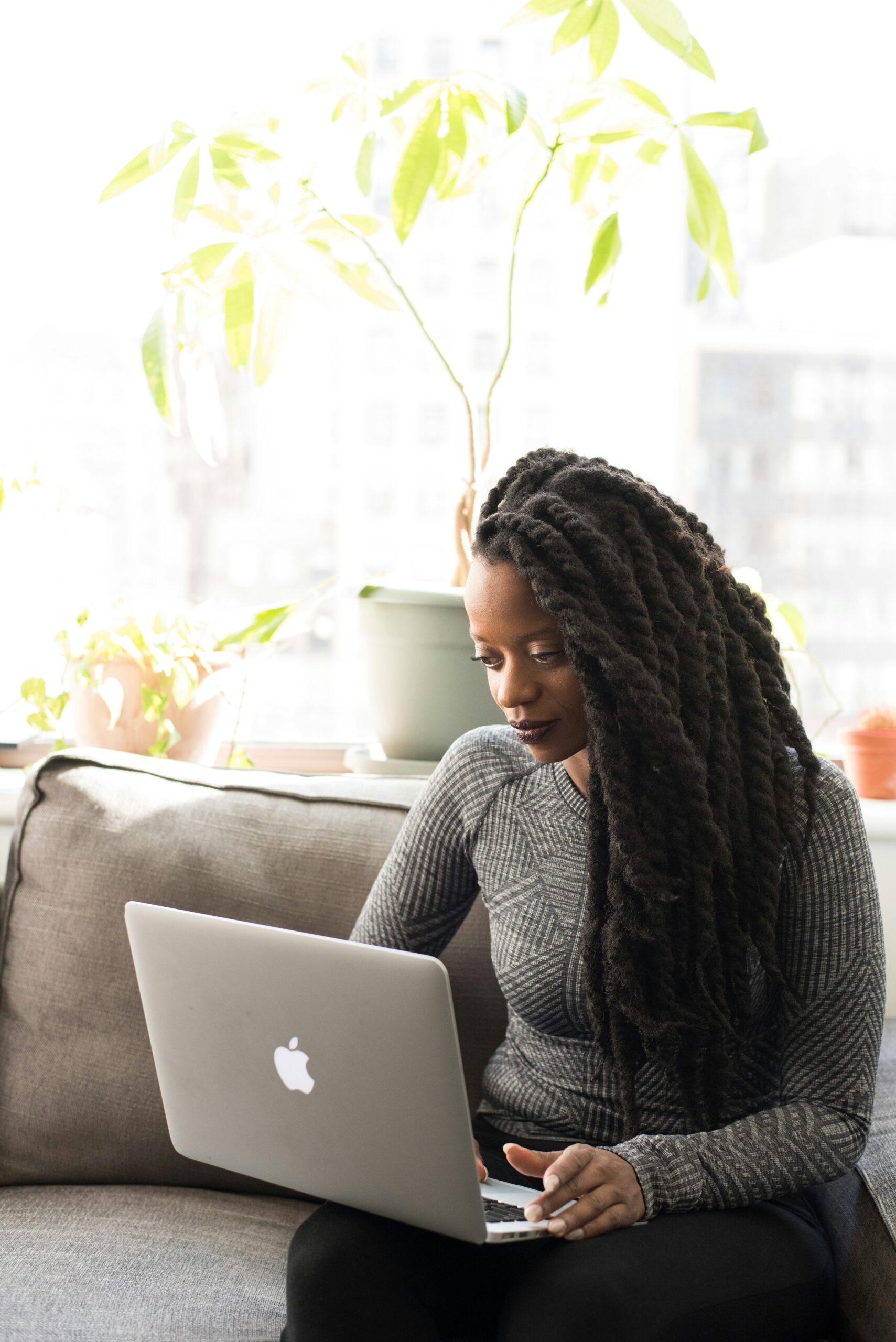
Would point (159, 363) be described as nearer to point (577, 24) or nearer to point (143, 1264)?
point (577, 24)

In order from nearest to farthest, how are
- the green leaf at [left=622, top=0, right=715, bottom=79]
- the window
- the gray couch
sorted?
the gray couch
the green leaf at [left=622, top=0, right=715, bottom=79]
the window

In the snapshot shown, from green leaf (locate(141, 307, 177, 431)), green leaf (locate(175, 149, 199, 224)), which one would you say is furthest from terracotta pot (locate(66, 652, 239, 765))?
green leaf (locate(175, 149, 199, 224))

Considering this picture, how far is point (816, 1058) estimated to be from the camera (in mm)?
983

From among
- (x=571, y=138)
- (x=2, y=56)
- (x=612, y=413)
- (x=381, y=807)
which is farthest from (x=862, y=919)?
(x=2, y=56)

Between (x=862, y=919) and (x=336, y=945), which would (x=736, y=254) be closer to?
(x=862, y=919)

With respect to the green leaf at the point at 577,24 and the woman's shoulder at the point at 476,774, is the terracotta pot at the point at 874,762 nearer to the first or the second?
the woman's shoulder at the point at 476,774

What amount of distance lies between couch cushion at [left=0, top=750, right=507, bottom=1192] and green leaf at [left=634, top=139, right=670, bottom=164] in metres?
0.89

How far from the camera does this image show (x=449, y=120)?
1.40 meters

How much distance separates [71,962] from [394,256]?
126cm

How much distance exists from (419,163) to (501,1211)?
1154mm

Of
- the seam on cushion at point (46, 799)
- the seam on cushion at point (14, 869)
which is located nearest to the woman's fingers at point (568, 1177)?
the seam on cushion at point (46, 799)

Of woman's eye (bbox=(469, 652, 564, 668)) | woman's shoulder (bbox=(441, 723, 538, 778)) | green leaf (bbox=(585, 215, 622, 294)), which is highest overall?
green leaf (bbox=(585, 215, 622, 294))

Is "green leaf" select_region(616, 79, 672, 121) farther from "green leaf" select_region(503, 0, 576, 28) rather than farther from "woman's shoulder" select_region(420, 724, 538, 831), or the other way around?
"woman's shoulder" select_region(420, 724, 538, 831)

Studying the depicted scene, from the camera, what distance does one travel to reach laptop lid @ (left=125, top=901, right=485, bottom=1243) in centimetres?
80
